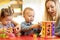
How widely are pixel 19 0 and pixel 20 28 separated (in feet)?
0.75

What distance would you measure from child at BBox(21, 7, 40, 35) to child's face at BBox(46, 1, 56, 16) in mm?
135

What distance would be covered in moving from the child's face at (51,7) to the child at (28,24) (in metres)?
0.14

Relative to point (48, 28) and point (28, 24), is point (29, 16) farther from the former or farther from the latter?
point (48, 28)

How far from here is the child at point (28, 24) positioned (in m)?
1.22

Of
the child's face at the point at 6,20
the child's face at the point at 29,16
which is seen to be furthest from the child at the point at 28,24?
the child's face at the point at 6,20

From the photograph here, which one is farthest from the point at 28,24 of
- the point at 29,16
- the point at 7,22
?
the point at 7,22

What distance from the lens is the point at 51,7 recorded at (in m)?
1.23

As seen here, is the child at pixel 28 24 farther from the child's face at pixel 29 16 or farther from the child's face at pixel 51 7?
the child's face at pixel 51 7

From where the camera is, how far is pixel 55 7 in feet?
4.04

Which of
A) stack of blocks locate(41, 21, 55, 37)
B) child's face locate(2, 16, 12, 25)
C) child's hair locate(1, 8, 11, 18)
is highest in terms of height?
child's hair locate(1, 8, 11, 18)

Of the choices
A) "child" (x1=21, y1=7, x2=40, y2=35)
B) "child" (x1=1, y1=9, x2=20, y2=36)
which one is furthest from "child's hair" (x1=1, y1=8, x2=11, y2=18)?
"child" (x1=21, y1=7, x2=40, y2=35)

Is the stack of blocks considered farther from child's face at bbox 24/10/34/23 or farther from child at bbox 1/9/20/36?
child at bbox 1/9/20/36

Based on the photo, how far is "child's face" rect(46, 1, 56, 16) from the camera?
48.3 inches

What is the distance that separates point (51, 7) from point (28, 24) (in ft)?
0.77
